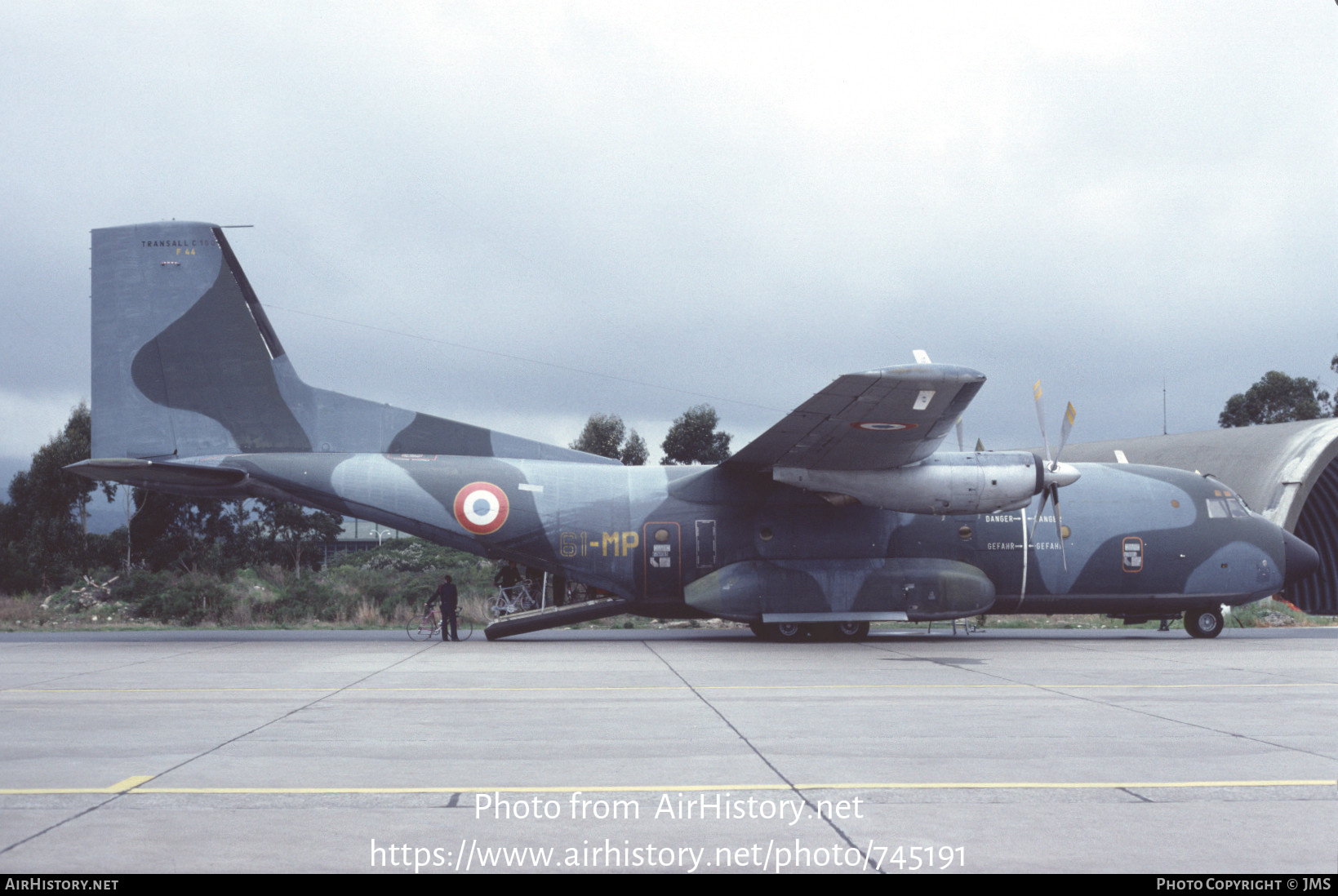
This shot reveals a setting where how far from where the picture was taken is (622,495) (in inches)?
838

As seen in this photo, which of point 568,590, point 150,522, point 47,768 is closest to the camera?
point 47,768

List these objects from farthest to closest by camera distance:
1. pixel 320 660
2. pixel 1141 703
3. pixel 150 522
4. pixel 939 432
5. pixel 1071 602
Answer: pixel 150 522, pixel 1071 602, pixel 939 432, pixel 320 660, pixel 1141 703

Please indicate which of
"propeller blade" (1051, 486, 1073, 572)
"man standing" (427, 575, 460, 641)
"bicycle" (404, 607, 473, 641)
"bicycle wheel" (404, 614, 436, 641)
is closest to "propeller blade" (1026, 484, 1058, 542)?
"propeller blade" (1051, 486, 1073, 572)

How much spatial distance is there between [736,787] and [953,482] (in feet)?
46.5

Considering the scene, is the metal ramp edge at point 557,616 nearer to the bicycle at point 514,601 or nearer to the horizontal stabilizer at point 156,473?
the bicycle at point 514,601

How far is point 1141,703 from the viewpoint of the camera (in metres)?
10.9

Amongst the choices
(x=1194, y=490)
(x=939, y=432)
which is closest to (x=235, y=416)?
(x=939, y=432)

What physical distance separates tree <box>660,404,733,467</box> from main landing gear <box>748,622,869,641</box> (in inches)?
1221

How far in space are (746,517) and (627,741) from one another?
12.9 m

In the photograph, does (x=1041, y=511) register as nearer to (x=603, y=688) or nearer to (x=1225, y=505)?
(x=1225, y=505)

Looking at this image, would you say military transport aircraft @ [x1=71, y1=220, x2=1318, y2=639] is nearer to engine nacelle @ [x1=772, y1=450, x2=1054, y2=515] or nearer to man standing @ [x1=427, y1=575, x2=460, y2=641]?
engine nacelle @ [x1=772, y1=450, x2=1054, y2=515]

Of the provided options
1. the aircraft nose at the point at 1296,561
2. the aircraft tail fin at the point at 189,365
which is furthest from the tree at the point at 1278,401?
the aircraft tail fin at the point at 189,365

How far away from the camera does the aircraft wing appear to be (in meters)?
16.2
